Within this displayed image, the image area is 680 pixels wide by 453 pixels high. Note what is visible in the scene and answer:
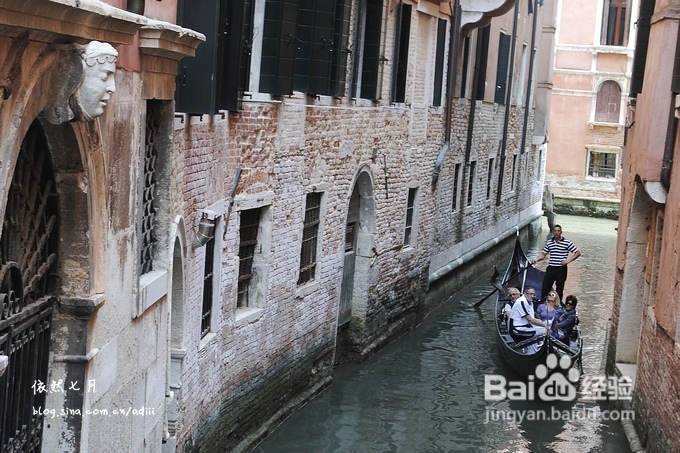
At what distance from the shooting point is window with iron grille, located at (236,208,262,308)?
9227 mm

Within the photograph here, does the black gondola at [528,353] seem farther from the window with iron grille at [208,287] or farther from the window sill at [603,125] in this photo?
the window sill at [603,125]

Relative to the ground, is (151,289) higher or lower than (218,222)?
lower

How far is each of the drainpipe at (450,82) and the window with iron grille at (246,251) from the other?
641 cm

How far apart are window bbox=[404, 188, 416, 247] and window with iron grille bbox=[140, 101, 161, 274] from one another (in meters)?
8.18

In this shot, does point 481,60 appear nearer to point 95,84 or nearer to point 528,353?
point 528,353

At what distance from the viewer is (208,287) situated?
839cm

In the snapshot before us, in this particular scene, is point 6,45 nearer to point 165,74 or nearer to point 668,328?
point 165,74

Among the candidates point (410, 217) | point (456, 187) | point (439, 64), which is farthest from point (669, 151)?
point (456, 187)

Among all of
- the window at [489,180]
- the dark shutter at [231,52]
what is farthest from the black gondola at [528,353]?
the window at [489,180]

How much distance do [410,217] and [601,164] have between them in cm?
1884

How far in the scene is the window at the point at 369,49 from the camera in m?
12.0

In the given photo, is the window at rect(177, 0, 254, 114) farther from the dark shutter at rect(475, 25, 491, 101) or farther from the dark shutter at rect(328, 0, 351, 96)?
the dark shutter at rect(475, 25, 491, 101)

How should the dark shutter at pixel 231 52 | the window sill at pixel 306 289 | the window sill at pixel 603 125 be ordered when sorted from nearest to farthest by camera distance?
the dark shutter at pixel 231 52, the window sill at pixel 306 289, the window sill at pixel 603 125

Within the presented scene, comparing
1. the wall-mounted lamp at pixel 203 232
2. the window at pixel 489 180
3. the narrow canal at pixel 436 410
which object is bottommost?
the narrow canal at pixel 436 410
